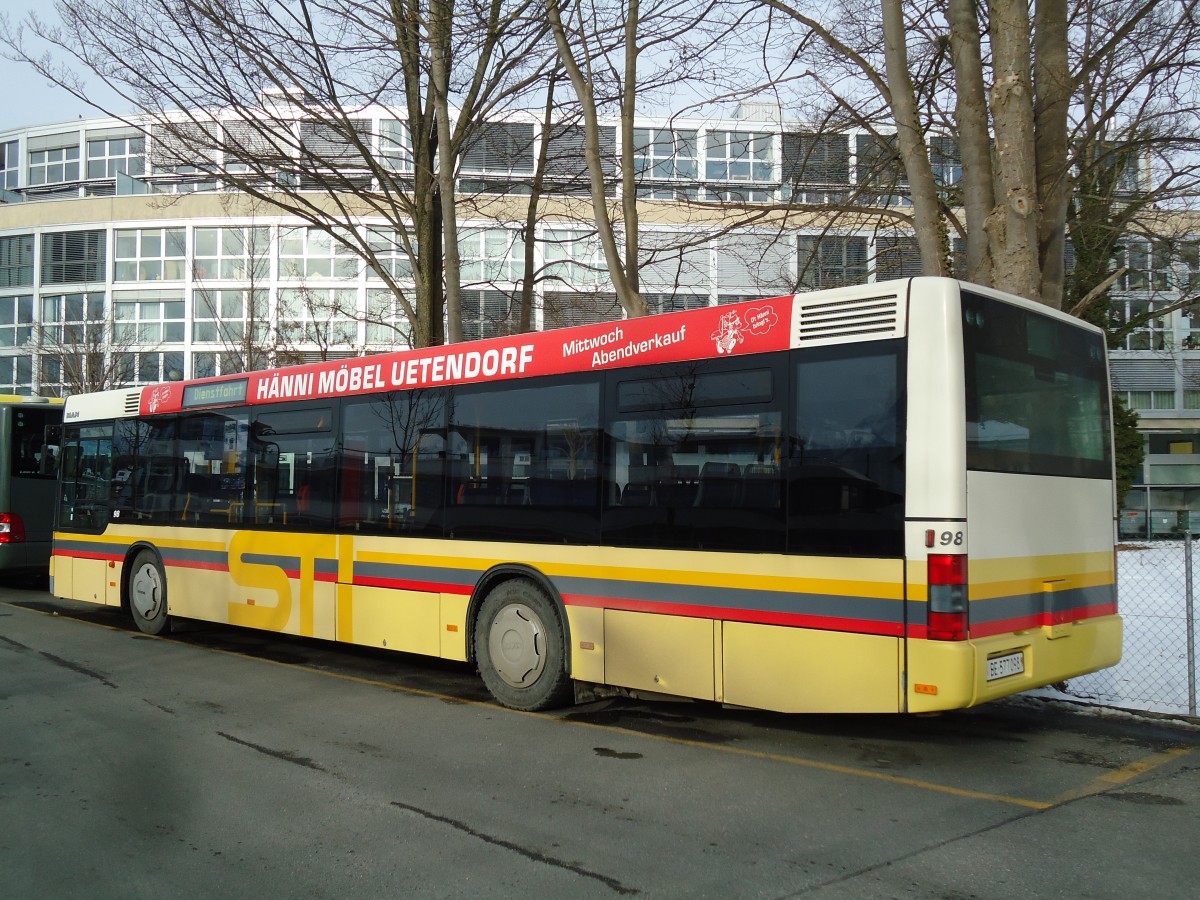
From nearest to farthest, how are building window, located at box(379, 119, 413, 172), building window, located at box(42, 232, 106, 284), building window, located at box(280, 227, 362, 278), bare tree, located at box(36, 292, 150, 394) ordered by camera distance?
building window, located at box(379, 119, 413, 172) → bare tree, located at box(36, 292, 150, 394) → building window, located at box(280, 227, 362, 278) → building window, located at box(42, 232, 106, 284)

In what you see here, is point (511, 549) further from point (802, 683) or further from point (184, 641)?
point (184, 641)

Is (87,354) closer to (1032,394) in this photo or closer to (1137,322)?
(1137,322)

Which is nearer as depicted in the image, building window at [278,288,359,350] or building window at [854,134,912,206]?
building window at [854,134,912,206]

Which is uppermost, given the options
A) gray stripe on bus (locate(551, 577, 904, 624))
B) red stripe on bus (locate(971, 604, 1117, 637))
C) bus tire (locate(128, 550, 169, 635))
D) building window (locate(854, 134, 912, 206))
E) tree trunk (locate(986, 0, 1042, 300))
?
building window (locate(854, 134, 912, 206))

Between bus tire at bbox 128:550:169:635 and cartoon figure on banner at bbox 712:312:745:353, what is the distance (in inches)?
323

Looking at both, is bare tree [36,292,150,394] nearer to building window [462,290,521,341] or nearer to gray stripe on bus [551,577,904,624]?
building window [462,290,521,341]

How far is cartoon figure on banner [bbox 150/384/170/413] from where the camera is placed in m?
12.4

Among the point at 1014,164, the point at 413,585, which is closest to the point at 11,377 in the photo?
the point at 413,585

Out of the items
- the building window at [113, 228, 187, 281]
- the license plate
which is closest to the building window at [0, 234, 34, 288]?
the building window at [113, 228, 187, 281]

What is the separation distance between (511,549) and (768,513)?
8.13 ft

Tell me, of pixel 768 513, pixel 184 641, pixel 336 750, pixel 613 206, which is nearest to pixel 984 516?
pixel 768 513

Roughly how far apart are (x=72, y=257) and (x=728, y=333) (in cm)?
Result: 4607

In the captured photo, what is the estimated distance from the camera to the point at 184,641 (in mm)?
12062

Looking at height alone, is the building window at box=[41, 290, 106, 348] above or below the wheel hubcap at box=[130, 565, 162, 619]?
above
